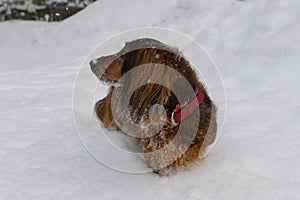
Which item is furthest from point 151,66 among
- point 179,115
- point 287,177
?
point 287,177

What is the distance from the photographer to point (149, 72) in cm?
178

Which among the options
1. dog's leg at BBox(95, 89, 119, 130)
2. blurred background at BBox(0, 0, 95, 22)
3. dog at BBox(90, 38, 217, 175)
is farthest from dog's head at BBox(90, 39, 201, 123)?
blurred background at BBox(0, 0, 95, 22)

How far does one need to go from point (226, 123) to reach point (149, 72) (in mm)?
754

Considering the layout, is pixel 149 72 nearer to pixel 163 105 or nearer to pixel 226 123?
pixel 163 105

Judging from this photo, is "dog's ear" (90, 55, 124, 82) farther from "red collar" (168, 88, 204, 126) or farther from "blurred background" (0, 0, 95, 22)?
"blurred background" (0, 0, 95, 22)

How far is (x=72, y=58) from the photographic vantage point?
15.3ft

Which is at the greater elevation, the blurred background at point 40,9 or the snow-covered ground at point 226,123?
the snow-covered ground at point 226,123

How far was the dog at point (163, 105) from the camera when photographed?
178 centimetres

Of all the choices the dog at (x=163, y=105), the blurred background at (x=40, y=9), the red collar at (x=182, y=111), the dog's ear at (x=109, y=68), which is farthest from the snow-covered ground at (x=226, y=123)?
the blurred background at (x=40, y=9)

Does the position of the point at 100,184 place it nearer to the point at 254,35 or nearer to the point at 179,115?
the point at 179,115

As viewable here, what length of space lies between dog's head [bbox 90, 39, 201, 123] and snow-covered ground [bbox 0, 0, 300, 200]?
1.17 ft

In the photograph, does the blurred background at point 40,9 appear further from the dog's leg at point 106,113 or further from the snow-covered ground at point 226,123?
the dog's leg at point 106,113

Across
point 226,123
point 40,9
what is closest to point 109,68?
point 226,123

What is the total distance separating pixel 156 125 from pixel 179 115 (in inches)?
4.5
